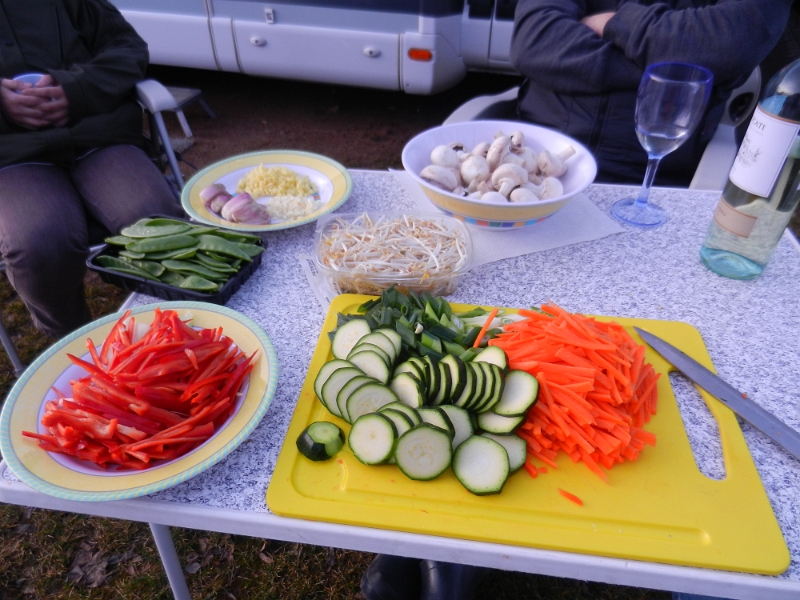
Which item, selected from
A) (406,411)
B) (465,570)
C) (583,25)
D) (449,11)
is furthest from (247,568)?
(449,11)

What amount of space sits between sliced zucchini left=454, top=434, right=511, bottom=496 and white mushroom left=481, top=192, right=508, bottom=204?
2.80 feet

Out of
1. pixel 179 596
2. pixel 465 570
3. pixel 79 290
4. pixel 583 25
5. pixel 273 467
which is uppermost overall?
pixel 583 25

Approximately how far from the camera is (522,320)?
1.40 meters

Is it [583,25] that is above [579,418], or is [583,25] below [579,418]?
above

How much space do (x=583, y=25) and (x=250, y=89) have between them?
5.34 m

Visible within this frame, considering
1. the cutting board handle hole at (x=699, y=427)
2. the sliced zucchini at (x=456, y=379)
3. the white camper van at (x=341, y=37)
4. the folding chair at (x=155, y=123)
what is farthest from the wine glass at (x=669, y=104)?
the white camper van at (x=341, y=37)

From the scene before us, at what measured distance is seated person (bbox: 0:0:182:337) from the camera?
2.29 m

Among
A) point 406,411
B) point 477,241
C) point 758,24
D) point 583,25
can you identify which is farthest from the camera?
point 583,25

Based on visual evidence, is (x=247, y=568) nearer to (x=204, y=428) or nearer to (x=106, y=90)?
(x=204, y=428)

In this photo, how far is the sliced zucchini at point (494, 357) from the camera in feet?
3.99

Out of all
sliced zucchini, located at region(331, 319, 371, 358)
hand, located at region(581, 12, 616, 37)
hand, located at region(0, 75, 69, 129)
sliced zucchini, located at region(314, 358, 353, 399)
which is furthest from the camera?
hand, located at region(581, 12, 616, 37)

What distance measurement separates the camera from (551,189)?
1.77 metres

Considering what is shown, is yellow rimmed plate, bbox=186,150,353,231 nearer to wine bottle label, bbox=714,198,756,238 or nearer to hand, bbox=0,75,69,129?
hand, bbox=0,75,69,129

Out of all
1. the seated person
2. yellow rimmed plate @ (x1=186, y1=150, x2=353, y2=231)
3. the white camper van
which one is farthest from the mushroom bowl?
the white camper van
